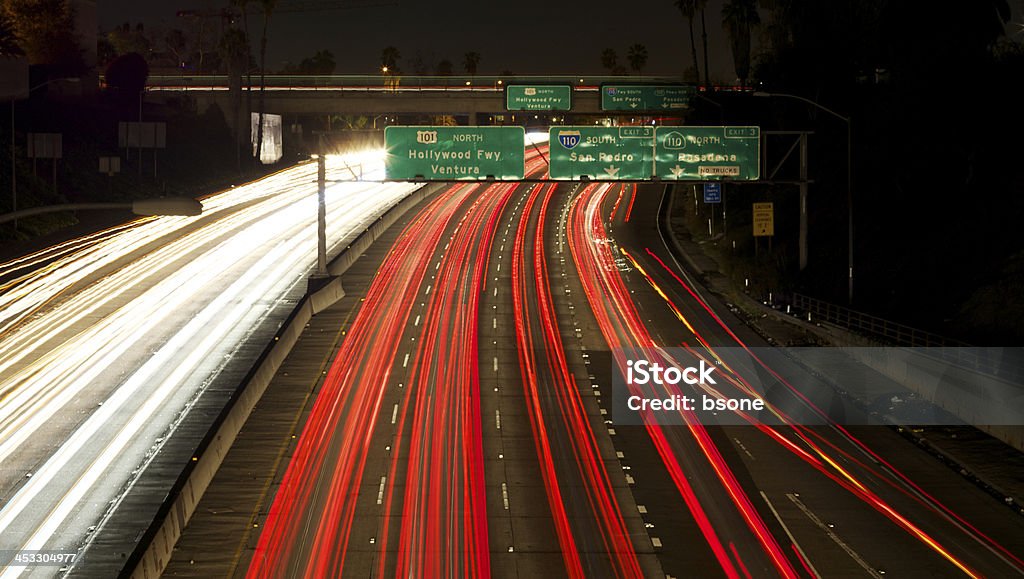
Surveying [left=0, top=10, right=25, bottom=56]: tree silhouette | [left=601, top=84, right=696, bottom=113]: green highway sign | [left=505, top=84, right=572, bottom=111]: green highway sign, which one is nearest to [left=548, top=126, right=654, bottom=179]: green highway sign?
[left=505, top=84, right=572, bottom=111]: green highway sign

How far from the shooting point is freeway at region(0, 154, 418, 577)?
28.6 metres

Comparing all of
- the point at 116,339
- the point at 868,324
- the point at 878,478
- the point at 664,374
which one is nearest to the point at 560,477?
the point at 878,478

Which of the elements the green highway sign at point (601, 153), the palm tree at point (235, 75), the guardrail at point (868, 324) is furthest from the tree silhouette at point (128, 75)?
the guardrail at point (868, 324)

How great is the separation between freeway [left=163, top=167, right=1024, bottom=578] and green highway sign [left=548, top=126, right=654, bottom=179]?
21.9 feet

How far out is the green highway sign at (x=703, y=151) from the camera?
157ft

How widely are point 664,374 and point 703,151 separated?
11.8 meters

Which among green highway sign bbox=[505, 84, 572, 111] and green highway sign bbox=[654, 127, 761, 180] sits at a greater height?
green highway sign bbox=[505, 84, 572, 111]

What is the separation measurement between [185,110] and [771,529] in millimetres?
93821

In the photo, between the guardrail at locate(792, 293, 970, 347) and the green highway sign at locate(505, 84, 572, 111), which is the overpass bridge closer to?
the green highway sign at locate(505, 84, 572, 111)

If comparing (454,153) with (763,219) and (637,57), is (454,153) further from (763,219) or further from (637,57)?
(637,57)

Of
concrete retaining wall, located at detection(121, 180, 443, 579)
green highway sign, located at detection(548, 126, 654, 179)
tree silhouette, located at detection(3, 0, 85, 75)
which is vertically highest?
tree silhouette, located at detection(3, 0, 85, 75)

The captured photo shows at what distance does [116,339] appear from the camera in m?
44.4

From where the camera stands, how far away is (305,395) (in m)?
37.6

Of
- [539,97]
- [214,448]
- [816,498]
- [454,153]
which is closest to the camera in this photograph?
[816,498]
